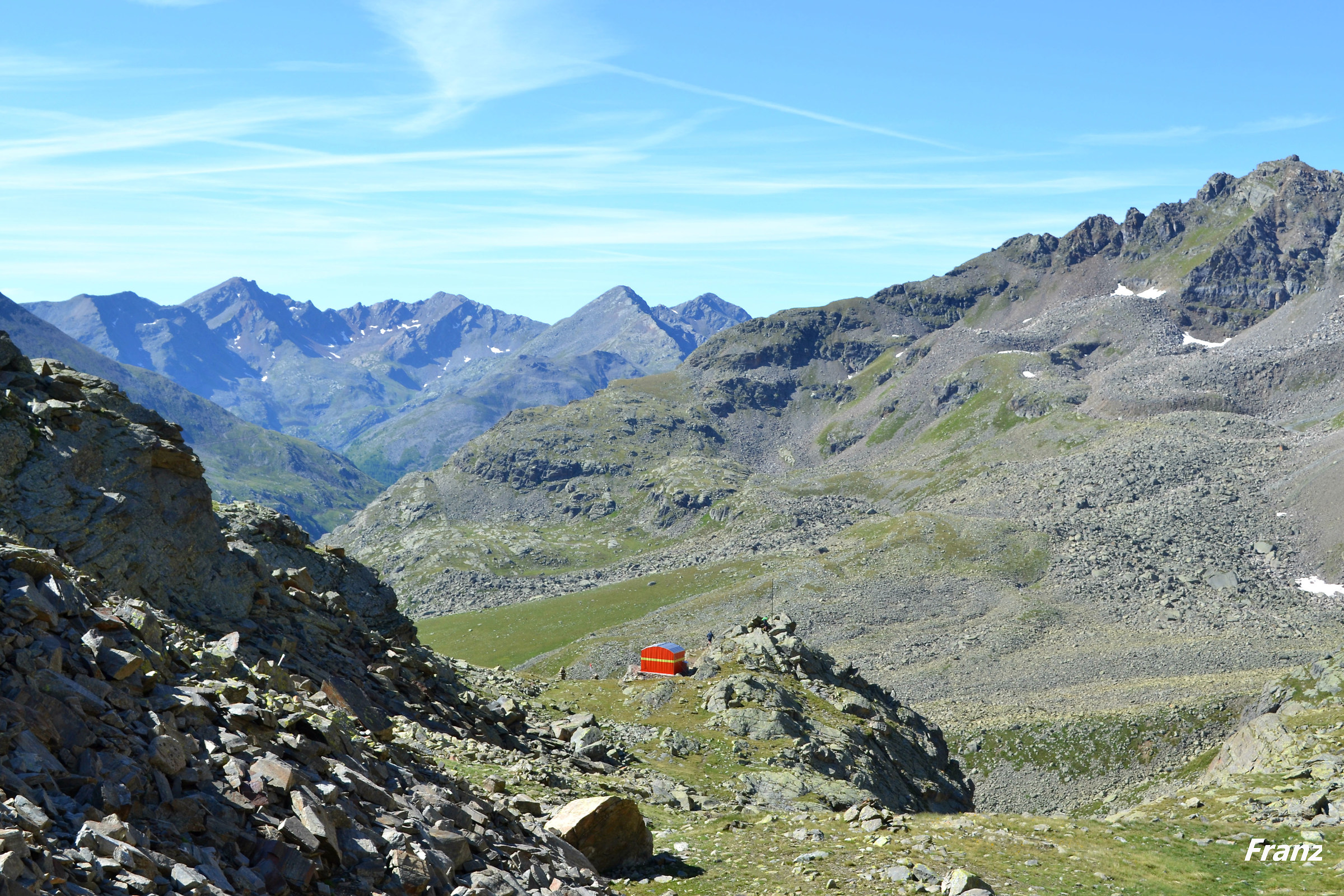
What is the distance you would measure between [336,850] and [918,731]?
228 ft

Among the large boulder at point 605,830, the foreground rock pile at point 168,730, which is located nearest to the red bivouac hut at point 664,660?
the foreground rock pile at point 168,730

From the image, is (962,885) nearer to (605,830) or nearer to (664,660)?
(605,830)

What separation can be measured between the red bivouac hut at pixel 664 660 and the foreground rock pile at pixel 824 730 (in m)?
2.88

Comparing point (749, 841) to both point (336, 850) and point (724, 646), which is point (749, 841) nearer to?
point (336, 850)

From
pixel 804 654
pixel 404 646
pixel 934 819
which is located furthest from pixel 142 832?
pixel 804 654

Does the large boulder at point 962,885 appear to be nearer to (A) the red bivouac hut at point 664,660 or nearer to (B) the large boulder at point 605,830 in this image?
(B) the large boulder at point 605,830

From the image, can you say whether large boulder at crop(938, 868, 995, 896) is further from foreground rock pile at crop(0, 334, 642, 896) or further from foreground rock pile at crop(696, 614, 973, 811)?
foreground rock pile at crop(696, 614, 973, 811)

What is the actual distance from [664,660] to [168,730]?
6133 centimetres

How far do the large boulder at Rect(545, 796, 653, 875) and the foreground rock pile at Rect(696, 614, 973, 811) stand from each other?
63.9ft

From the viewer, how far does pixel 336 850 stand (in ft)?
67.3

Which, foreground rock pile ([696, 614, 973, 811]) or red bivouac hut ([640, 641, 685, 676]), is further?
red bivouac hut ([640, 641, 685, 676])

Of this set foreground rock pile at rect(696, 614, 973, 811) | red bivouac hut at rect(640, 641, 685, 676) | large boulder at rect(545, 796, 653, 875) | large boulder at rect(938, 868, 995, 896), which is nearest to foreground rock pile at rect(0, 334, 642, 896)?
large boulder at rect(545, 796, 653, 875)

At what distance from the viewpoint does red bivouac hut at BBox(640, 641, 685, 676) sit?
262ft

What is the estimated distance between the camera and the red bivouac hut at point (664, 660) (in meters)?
79.8
